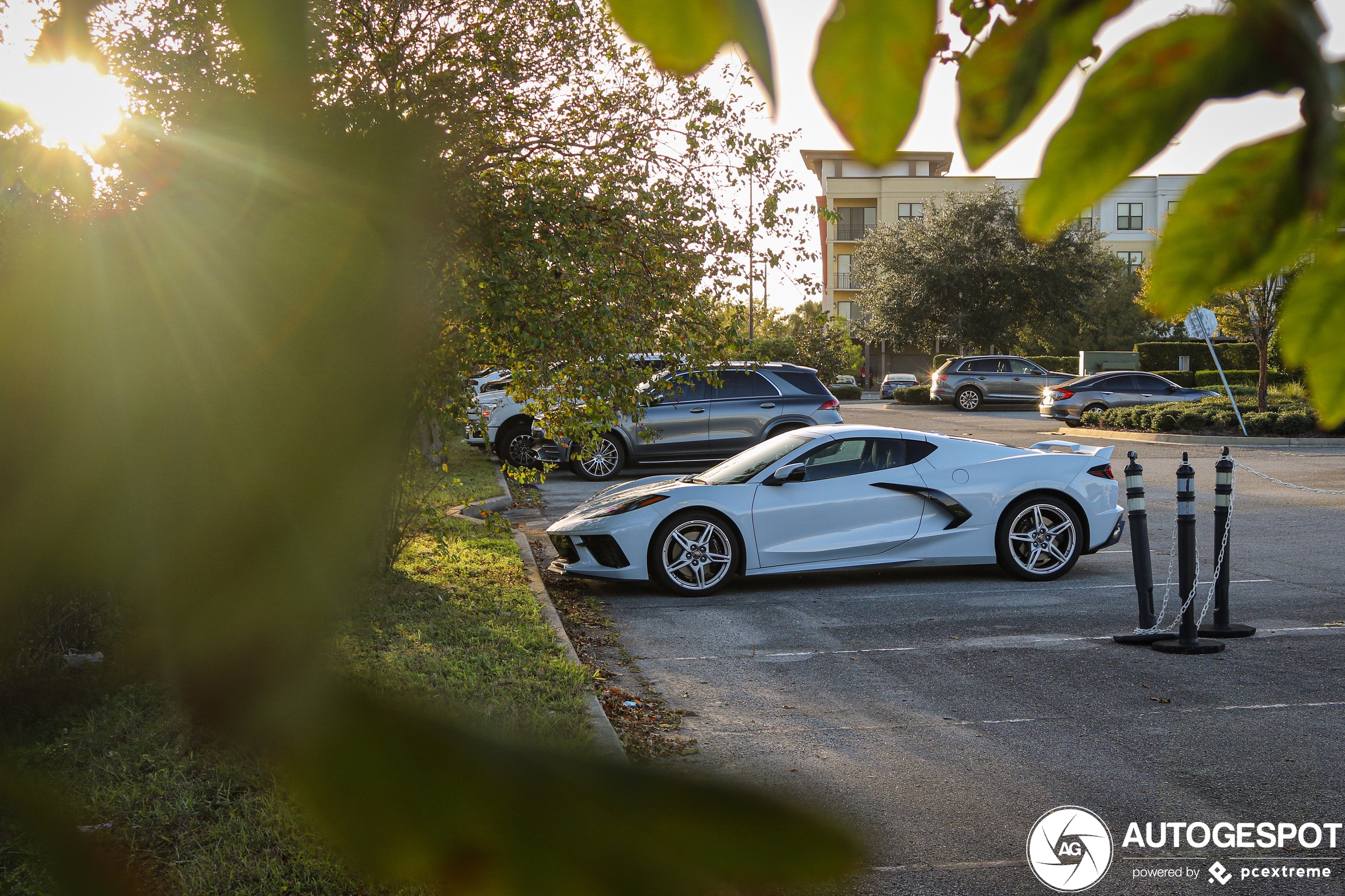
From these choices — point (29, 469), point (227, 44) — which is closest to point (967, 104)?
point (227, 44)

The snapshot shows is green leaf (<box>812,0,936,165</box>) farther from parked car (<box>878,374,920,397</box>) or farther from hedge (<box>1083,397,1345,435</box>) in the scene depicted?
parked car (<box>878,374,920,397</box>)

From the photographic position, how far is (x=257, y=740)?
0.50 meters

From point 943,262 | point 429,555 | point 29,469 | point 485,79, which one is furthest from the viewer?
point 943,262

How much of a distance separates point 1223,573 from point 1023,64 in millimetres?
7452

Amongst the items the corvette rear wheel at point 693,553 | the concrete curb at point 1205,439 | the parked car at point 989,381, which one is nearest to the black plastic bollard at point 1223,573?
the corvette rear wheel at point 693,553

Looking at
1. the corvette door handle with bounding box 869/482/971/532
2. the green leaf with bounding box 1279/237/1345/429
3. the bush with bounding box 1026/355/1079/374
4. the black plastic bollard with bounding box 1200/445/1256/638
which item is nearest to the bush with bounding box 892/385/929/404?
the bush with bounding box 1026/355/1079/374

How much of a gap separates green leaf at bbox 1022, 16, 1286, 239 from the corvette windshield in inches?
341

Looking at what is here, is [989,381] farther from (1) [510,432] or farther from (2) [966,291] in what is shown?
(1) [510,432]

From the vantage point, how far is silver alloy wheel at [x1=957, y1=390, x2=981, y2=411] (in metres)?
35.3

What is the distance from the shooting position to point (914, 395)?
40844 millimetres

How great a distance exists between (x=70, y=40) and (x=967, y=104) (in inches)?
16.4

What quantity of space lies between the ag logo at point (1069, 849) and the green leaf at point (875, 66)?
373cm

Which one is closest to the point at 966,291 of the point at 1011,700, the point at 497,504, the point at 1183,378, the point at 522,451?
the point at 1183,378

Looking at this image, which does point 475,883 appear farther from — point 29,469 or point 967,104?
point 29,469
